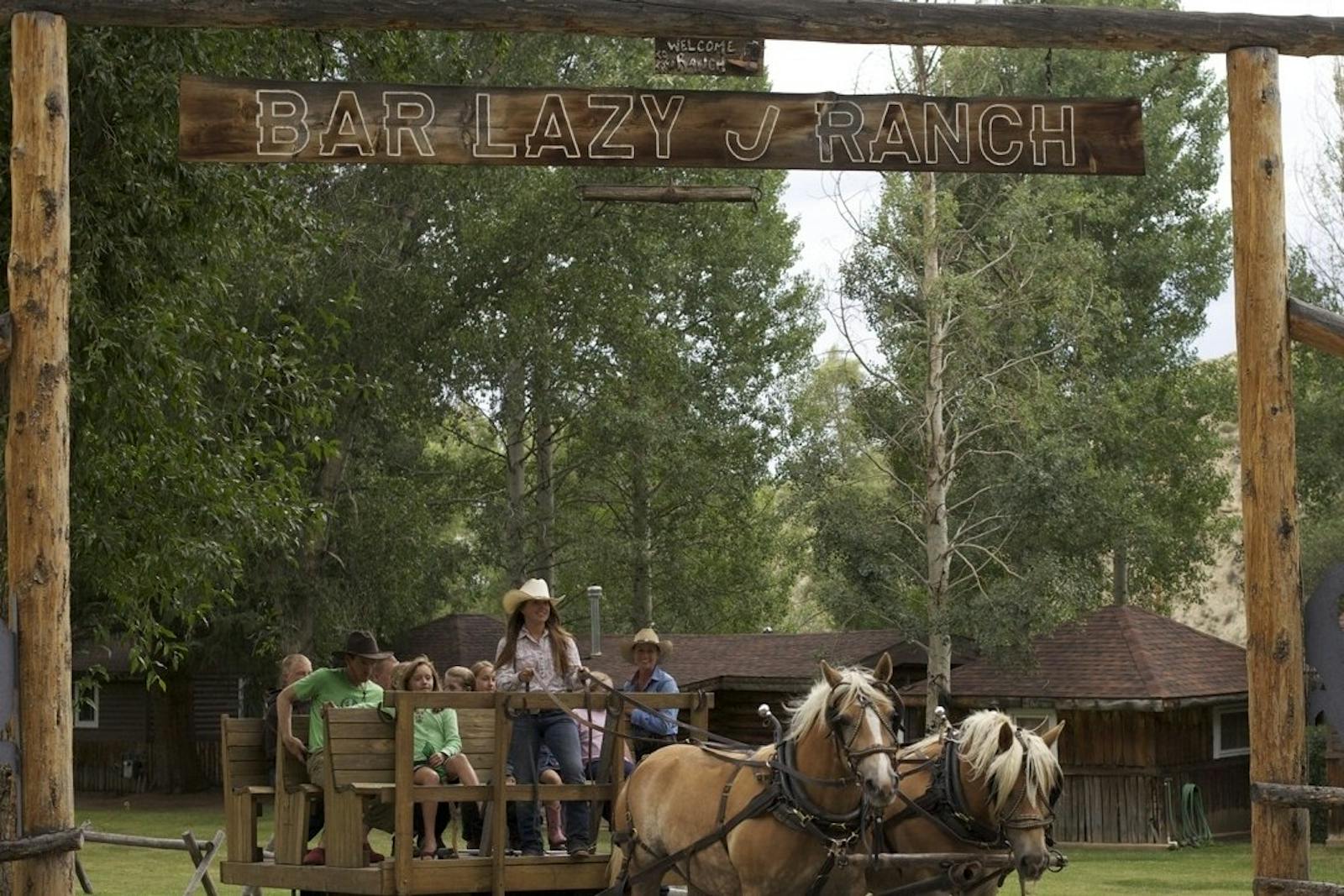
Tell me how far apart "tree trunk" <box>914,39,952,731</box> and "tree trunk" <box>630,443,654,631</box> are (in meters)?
10.5

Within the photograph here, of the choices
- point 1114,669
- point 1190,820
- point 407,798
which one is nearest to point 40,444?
point 407,798

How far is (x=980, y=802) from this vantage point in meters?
10.5

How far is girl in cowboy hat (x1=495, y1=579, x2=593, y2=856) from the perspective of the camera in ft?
37.0

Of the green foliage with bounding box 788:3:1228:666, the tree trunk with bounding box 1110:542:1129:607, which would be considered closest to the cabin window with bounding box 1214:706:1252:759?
the green foliage with bounding box 788:3:1228:666

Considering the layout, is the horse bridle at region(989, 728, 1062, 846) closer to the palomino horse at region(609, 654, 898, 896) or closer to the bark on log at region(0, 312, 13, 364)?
the palomino horse at region(609, 654, 898, 896)

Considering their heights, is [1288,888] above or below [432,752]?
below

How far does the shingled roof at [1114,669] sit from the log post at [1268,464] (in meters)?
21.1

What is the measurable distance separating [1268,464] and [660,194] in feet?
16.9

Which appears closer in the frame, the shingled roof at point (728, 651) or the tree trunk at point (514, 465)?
the shingled roof at point (728, 651)

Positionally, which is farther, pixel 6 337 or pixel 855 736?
pixel 855 736

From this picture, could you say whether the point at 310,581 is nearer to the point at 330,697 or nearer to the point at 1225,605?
the point at 330,697

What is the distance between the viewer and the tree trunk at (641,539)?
40250 mm

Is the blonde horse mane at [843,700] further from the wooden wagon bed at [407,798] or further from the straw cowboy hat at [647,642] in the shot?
the straw cowboy hat at [647,642]

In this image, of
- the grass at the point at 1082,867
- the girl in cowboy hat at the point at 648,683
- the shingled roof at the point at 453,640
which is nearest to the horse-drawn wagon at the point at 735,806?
the girl in cowboy hat at the point at 648,683
